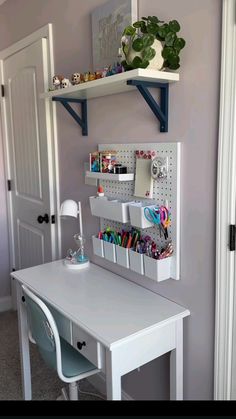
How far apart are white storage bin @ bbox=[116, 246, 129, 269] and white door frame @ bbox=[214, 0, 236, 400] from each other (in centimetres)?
46

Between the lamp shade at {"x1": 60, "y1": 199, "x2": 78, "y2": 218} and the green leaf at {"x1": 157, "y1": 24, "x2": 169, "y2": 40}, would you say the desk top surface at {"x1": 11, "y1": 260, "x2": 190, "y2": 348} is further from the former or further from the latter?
the green leaf at {"x1": 157, "y1": 24, "x2": 169, "y2": 40}

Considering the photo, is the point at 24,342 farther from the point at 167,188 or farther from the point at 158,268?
the point at 167,188

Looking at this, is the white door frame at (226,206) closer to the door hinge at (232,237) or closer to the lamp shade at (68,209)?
the door hinge at (232,237)

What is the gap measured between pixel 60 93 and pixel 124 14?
1.52 ft

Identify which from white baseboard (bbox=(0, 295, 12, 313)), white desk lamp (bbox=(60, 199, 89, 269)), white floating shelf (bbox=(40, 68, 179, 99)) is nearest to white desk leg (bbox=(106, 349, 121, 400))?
white desk lamp (bbox=(60, 199, 89, 269))

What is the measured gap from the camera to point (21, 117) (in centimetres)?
281

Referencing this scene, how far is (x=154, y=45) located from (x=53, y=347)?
125cm

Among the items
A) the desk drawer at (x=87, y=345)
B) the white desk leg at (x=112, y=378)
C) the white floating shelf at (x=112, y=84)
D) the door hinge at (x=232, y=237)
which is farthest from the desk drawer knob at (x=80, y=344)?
the white floating shelf at (x=112, y=84)

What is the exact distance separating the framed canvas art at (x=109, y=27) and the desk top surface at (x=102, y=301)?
1.04 meters

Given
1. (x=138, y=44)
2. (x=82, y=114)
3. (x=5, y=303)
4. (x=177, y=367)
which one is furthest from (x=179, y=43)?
(x=5, y=303)

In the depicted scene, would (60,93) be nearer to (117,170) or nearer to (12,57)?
(117,170)

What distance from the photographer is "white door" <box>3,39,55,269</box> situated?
2480mm

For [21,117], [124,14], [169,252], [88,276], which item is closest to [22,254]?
[21,117]

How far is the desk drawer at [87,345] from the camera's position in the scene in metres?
1.36
